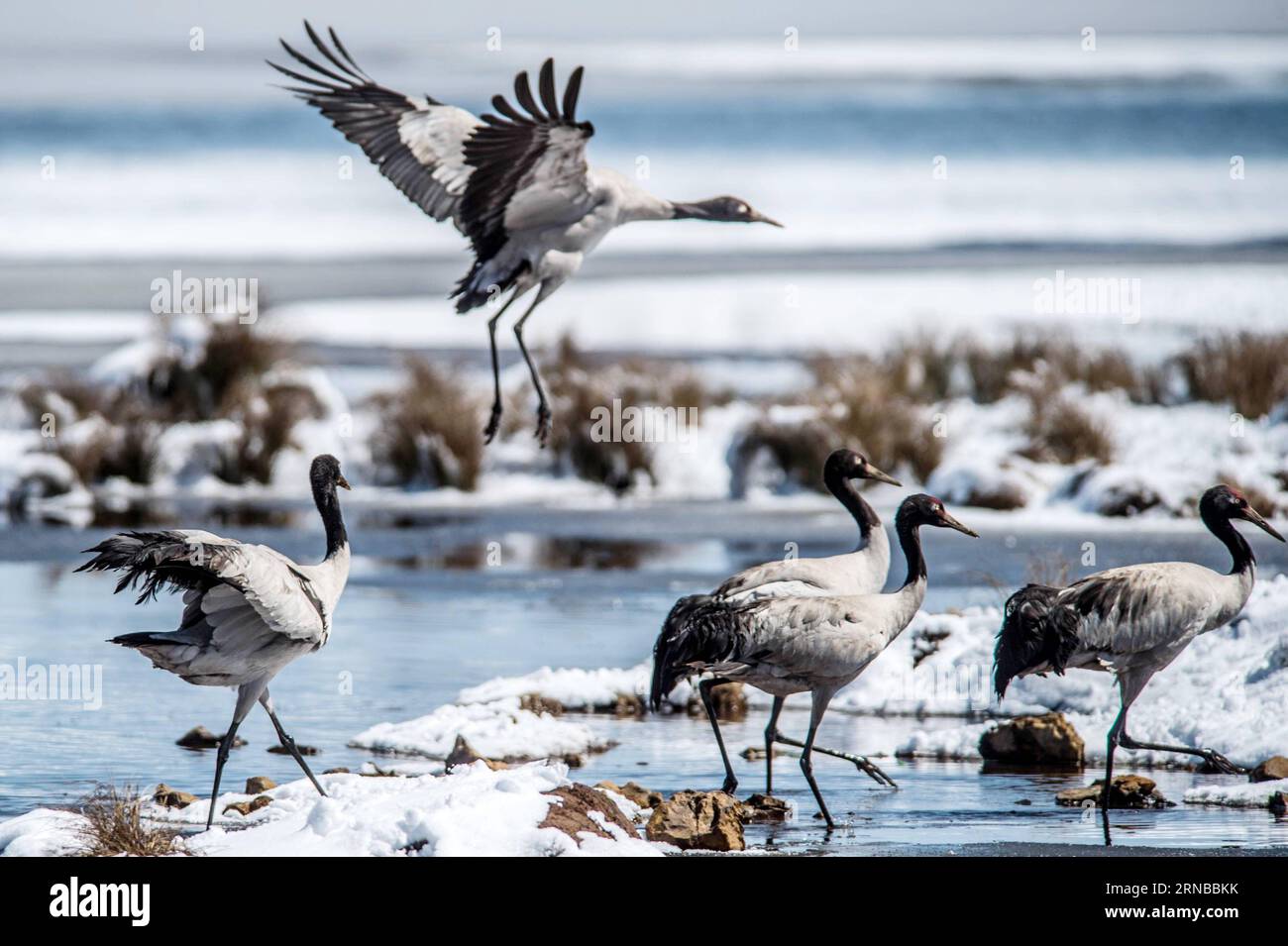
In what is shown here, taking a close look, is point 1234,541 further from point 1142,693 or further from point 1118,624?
point 1142,693

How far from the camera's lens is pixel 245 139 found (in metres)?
45.9

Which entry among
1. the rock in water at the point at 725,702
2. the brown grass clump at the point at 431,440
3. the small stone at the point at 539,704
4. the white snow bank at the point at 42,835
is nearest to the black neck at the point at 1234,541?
the rock in water at the point at 725,702

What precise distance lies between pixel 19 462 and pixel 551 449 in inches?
179

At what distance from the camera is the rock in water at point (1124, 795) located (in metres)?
7.11

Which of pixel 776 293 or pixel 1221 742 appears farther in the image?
pixel 776 293

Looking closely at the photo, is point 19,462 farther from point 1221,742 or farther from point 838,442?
point 1221,742

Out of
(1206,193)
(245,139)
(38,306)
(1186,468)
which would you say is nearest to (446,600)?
(1186,468)

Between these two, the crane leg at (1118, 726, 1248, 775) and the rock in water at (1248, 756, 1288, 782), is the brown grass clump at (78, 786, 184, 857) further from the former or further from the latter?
the rock in water at (1248, 756, 1288, 782)

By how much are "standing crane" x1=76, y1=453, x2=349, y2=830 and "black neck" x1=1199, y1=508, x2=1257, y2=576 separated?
3490 millimetres

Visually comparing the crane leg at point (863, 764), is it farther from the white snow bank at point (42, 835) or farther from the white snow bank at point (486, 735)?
the white snow bank at point (42, 835)

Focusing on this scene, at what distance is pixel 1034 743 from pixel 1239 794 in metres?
1.03

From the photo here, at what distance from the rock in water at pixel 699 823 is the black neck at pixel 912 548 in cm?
136

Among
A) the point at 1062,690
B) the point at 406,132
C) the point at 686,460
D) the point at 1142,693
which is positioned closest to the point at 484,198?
the point at 406,132

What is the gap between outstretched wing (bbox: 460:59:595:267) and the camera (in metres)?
8.31
